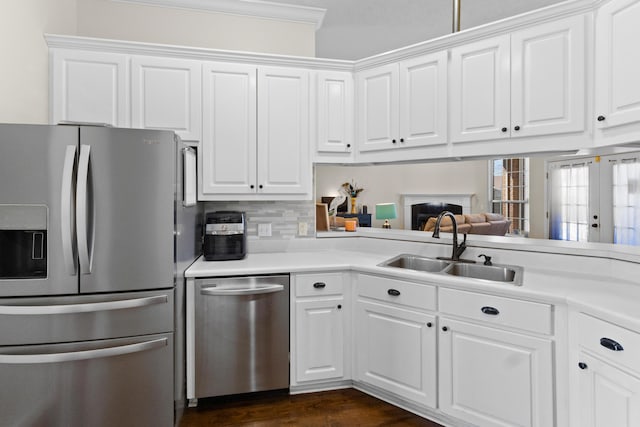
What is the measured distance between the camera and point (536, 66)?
2129mm

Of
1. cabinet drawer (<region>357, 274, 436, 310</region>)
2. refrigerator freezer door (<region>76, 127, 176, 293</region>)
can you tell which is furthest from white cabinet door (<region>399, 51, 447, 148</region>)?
refrigerator freezer door (<region>76, 127, 176, 293</region>)

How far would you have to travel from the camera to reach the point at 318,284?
8.07 ft

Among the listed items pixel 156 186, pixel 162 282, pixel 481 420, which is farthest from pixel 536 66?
pixel 162 282

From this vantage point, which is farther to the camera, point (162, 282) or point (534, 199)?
point (534, 199)

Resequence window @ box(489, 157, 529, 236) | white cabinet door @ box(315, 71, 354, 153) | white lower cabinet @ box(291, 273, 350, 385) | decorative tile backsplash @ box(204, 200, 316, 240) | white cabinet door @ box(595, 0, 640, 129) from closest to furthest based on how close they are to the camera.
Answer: white cabinet door @ box(595, 0, 640, 129)
white lower cabinet @ box(291, 273, 350, 385)
white cabinet door @ box(315, 71, 354, 153)
decorative tile backsplash @ box(204, 200, 316, 240)
window @ box(489, 157, 529, 236)

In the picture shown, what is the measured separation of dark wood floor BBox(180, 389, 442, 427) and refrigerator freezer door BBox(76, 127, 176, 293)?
2.91ft

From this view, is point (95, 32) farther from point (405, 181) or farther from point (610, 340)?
point (405, 181)

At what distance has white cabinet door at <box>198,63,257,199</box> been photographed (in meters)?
2.67

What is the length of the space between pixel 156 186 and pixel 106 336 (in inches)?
31.9

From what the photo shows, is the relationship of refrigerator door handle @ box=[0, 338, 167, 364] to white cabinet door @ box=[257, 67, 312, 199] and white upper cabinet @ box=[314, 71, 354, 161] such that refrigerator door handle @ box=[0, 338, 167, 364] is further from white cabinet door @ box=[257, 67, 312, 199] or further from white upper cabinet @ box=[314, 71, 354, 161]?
white upper cabinet @ box=[314, 71, 354, 161]

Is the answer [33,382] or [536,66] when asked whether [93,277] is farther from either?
[536,66]

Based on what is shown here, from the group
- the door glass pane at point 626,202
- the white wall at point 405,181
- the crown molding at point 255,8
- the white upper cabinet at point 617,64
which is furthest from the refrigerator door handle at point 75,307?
the white wall at point 405,181

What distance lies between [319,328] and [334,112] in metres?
1.60

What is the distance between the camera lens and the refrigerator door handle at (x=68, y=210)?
1.82 meters
